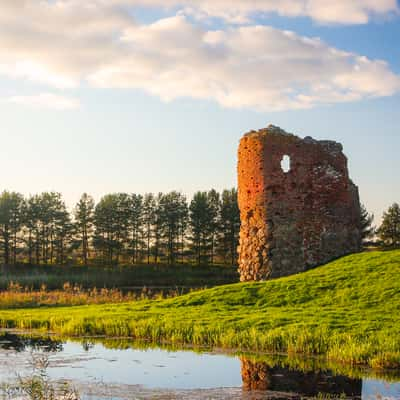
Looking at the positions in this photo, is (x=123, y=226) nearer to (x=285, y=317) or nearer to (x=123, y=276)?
(x=123, y=276)

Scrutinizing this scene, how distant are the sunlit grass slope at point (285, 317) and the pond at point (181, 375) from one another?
40.7 inches

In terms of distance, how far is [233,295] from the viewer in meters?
25.5

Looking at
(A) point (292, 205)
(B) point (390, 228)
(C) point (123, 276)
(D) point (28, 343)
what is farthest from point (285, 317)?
(B) point (390, 228)

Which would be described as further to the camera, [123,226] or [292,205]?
[123,226]

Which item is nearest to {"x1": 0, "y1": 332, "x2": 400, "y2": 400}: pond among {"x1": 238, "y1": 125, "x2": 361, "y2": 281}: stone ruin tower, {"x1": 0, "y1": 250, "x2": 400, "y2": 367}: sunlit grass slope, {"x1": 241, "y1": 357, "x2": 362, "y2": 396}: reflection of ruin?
{"x1": 241, "y1": 357, "x2": 362, "y2": 396}: reflection of ruin

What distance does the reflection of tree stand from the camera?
59.7ft

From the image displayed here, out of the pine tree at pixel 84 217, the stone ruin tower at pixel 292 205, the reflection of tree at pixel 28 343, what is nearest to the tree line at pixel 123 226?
the pine tree at pixel 84 217

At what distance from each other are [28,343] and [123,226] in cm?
6263

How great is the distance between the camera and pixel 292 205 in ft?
106

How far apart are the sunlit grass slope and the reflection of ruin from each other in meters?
1.64

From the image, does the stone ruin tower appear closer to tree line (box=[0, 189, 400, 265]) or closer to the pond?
the pond

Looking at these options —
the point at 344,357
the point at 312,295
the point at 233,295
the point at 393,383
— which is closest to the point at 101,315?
the point at 233,295

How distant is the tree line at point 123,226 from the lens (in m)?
78.5

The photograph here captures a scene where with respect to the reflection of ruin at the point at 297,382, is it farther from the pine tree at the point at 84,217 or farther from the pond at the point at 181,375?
the pine tree at the point at 84,217
